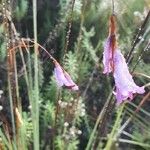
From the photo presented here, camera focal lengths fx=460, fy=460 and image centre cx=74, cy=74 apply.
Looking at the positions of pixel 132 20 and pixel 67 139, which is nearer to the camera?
pixel 67 139

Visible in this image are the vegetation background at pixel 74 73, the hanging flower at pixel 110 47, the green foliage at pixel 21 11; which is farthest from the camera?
the green foliage at pixel 21 11

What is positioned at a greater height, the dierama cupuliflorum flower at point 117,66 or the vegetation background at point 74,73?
the dierama cupuliflorum flower at point 117,66

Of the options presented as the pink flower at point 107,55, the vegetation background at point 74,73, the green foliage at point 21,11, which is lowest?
the vegetation background at point 74,73

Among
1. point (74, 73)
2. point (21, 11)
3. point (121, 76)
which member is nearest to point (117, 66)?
point (121, 76)

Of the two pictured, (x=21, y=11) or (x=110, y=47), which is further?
(x=21, y=11)

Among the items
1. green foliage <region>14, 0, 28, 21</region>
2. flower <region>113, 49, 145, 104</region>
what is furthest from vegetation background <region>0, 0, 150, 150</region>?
flower <region>113, 49, 145, 104</region>

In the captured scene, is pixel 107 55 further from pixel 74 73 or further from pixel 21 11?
pixel 21 11

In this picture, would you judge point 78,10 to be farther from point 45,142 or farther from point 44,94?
point 45,142

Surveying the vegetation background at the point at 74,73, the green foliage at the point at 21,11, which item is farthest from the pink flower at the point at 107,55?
the green foliage at the point at 21,11

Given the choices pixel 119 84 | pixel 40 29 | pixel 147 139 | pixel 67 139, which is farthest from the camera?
pixel 40 29

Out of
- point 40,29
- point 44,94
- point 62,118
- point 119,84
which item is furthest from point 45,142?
point 119,84

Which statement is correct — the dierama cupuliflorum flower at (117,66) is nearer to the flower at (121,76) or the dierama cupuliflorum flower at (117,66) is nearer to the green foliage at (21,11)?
the flower at (121,76)
